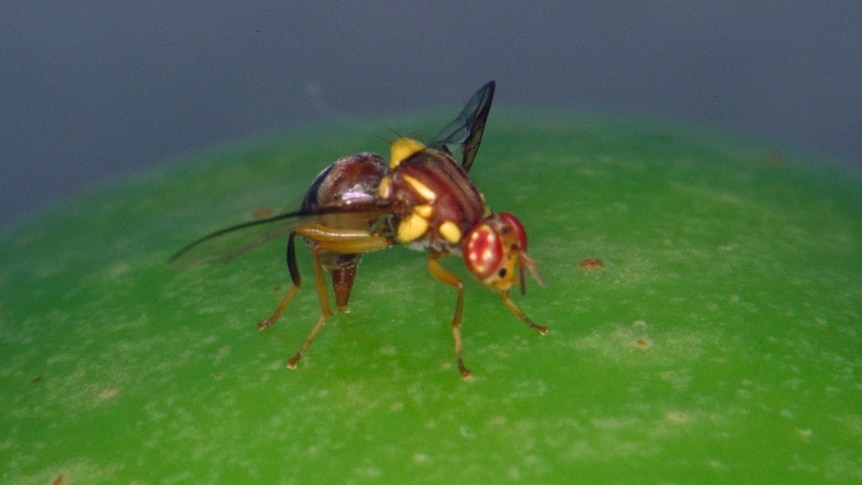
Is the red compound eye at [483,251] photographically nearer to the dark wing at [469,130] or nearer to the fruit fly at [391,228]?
the fruit fly at [391,228]

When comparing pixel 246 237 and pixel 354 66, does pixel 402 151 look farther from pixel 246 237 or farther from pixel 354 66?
pixel 354 66

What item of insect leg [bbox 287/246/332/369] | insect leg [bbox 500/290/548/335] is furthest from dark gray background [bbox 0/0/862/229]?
insect leg [bbox 500/290/548/335]

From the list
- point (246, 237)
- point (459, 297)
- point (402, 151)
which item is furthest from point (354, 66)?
point (459, 297)

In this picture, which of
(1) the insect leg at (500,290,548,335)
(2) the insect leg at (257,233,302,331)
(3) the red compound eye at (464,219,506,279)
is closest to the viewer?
(1) the insect leg at (500,290,548,335)

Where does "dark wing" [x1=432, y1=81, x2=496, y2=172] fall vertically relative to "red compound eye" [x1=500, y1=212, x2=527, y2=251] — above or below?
above

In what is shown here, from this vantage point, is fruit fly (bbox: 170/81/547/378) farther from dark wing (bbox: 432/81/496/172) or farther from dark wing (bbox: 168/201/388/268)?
dark wing (bbox: 432/81/496/172)

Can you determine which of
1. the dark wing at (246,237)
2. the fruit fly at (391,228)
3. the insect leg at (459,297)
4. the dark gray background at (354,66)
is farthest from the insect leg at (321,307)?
the dark gray background at (354,66)
